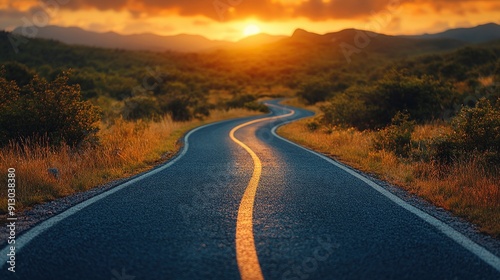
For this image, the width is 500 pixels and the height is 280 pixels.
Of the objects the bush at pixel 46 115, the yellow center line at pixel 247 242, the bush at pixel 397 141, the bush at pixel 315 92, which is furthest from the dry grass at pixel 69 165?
the bush at pixel 315 92

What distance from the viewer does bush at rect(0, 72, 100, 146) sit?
35.7ft

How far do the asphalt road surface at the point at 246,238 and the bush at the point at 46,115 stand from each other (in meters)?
4.78

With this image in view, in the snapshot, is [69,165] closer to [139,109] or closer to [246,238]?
[246,238]

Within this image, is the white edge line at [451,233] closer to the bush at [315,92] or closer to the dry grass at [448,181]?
the dry grass at [448,181]

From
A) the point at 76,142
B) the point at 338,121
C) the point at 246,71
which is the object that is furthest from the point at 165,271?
the point at 246,71

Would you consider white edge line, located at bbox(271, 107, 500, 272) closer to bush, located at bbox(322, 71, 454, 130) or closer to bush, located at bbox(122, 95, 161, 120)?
bush, located at bbox(322, 71, 454, 130)

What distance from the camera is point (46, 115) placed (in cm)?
1128

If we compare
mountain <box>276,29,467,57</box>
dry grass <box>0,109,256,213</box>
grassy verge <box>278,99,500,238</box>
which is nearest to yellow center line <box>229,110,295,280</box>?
grassy verge <box>278,99,500,238</box>

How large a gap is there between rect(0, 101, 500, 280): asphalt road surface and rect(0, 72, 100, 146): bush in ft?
15.7

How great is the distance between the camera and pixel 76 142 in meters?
Result: 11.7

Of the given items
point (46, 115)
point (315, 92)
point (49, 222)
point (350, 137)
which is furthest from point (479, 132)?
point (315, 92)

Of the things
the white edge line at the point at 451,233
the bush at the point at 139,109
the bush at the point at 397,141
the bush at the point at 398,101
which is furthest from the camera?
the bush at the point at 139,109

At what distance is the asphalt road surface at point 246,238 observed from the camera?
3.69 metres

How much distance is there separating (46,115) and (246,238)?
8730 millimetres
